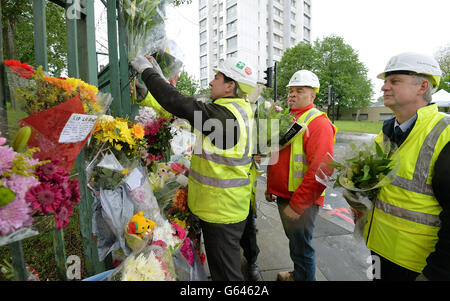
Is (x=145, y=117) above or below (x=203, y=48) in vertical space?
below

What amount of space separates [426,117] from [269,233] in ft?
9.64

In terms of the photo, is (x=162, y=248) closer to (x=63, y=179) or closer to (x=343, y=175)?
(x=63, y=179)

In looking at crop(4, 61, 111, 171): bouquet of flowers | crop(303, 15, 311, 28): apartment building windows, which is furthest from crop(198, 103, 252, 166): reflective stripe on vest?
crop(303, 15, 311, 28): apartment building windows

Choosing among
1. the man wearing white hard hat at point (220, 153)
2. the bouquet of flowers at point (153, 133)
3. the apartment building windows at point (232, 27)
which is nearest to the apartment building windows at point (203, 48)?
the apartment building windows at point (232, 27)

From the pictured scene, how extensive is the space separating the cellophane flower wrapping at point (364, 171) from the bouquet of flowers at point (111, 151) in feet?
5.04

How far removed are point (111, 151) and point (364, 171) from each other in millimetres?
1772

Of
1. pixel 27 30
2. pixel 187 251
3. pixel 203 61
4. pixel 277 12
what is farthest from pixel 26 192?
pixel 277 12

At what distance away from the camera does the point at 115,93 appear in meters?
2.37

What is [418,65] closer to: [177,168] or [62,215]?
[62,215]

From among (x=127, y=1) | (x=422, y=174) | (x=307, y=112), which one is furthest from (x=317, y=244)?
(x=127, y=1)

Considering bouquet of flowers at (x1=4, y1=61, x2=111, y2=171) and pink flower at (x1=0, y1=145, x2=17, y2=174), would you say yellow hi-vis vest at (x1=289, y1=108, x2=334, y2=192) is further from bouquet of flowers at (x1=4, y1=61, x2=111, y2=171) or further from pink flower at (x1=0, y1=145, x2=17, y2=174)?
pink flower at (x1=0, y1=145, x2=17, y2=174)

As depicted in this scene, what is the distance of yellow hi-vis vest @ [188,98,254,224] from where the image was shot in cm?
186

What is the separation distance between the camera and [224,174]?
189 centimetres

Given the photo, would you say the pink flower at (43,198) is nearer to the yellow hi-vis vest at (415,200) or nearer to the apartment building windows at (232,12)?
the yellow hi-vis vest at (415,200)
